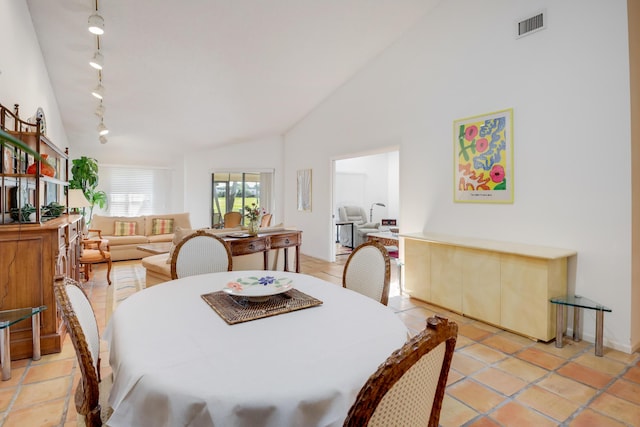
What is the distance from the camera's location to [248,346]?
3.79ft

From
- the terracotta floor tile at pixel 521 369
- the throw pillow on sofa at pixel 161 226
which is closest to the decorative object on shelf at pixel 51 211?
the throw pillow on sofa at pixel 161 226

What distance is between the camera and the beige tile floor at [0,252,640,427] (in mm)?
1886

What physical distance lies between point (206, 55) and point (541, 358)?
445cm

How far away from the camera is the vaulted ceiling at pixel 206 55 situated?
130 inches

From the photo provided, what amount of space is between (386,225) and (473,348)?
6.14 metres

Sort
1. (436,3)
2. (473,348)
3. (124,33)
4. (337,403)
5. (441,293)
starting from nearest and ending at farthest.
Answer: (337,403) < (473,348) < (124,33) < (441,293) < (436,3)

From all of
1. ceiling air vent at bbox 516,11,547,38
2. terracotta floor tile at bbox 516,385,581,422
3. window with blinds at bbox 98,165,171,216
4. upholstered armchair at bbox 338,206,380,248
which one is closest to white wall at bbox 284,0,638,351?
ceiling air vent at bbox 516,11,547,38

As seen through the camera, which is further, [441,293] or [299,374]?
[441,293]

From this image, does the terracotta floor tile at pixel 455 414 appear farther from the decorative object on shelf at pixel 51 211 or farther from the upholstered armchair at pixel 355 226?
the upholstered armchair at pixel 355 226

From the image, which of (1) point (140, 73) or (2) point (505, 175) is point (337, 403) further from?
(1) point (140, 73)

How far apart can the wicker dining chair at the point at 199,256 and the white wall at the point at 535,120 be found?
108 inches

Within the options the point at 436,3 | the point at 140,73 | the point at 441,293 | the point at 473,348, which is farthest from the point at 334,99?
the point at 473,348

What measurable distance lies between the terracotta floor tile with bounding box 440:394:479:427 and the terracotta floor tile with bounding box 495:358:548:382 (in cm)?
63

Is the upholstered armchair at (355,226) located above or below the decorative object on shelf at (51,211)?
below
